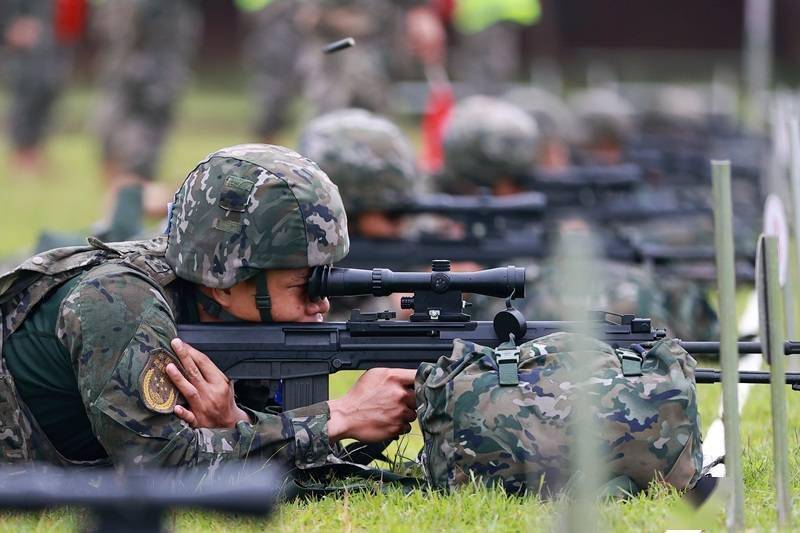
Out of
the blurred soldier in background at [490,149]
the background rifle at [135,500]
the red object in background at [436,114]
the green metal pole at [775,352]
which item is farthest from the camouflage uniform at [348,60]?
the background rifle at [135,500]

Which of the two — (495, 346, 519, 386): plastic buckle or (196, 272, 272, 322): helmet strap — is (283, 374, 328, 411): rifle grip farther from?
(495, 346, 519, 386): plastic buckle

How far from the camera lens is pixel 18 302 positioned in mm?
4531

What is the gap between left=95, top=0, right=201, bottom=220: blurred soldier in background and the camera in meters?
12.6

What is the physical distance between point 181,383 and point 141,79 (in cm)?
868

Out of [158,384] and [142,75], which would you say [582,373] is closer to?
[158,384]

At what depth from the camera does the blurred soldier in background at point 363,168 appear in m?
7.72

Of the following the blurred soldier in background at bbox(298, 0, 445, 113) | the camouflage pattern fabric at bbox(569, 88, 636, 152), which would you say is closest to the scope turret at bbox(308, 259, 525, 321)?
the blurred soldier in background at bbox(298, 0, 445, 113)

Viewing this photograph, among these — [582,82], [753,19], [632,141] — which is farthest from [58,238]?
[582,82]

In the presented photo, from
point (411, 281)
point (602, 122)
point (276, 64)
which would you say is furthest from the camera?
point (276, 64)

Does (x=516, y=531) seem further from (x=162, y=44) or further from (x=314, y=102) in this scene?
(x=162, y=44)

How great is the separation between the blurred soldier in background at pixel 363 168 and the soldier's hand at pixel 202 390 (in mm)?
3065

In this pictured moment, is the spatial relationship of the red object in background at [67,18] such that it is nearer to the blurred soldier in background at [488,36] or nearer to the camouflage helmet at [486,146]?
the blurred soldier in background at [488,36]

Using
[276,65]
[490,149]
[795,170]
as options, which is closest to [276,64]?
[276,65]

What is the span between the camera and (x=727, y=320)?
370 cm
